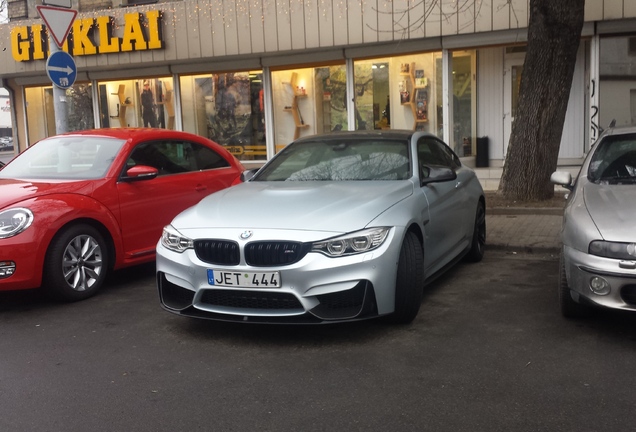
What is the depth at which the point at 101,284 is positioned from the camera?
664 cm

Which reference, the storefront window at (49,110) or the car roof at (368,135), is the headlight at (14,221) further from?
the storefront window at (49,110)

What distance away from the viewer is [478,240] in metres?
7.50

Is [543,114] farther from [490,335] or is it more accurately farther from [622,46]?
[490,335]

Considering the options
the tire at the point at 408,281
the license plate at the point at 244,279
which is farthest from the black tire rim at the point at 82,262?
the tire at the point at 408,281

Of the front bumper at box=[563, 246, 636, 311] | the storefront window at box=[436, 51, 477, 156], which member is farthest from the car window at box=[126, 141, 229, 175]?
the storefront window at box=[436, 51, 477, 156]

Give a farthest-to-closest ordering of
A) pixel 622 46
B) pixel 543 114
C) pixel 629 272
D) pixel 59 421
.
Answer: pixel 622 46, pixel 543 114, pixel 629 272, pixel 59 421

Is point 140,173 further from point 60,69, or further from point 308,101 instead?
point 308,101

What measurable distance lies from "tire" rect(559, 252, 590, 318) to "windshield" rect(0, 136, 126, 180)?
14.2 feet

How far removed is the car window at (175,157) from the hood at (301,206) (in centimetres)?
175

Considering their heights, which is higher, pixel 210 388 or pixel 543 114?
pixel 543 114

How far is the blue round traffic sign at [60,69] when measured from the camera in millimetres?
9344

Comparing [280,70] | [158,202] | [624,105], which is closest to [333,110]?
[280,70]

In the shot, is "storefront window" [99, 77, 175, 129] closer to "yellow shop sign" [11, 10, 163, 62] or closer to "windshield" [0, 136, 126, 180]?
"yellow shop sign" [11, 10, 163, 62]

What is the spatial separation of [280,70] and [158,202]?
31.7 feet
